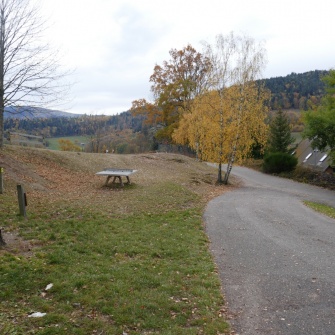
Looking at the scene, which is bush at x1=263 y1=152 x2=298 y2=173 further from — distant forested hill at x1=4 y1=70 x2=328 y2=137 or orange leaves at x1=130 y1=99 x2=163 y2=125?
distant forested hill at x1=4 y1=70 x2=328 y2=137

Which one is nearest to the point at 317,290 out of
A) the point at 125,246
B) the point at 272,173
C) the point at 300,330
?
the point at 300,330

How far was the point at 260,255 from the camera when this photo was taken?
7.80 m

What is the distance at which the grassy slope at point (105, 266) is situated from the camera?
177 inches

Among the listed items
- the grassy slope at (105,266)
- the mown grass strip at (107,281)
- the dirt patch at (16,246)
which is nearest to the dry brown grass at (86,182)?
the grassy slope at (105,266)

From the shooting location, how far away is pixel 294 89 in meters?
102

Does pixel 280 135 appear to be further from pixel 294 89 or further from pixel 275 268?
pixel 294 89

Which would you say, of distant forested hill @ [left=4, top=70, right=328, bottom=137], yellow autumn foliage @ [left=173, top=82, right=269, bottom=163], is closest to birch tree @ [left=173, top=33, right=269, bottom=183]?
yellow autumn foliage @ [left=173, top=82, right=269, bottom=163]

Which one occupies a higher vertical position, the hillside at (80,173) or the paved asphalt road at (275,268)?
the hillside at (80,173)

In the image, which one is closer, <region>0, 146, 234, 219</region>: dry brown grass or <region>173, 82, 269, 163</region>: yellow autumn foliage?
<region>0, 146, 234, 219</region>: dry brown grass

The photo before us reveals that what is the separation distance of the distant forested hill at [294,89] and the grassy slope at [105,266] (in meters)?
87.1

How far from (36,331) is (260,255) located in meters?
5.25

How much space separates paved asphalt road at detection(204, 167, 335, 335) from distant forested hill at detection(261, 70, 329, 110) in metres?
85.0

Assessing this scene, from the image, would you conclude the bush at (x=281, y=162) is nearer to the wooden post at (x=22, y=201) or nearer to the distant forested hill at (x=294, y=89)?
the wooden post at (x=22, y=201)

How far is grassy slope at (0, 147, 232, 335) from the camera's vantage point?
4.51 meters
